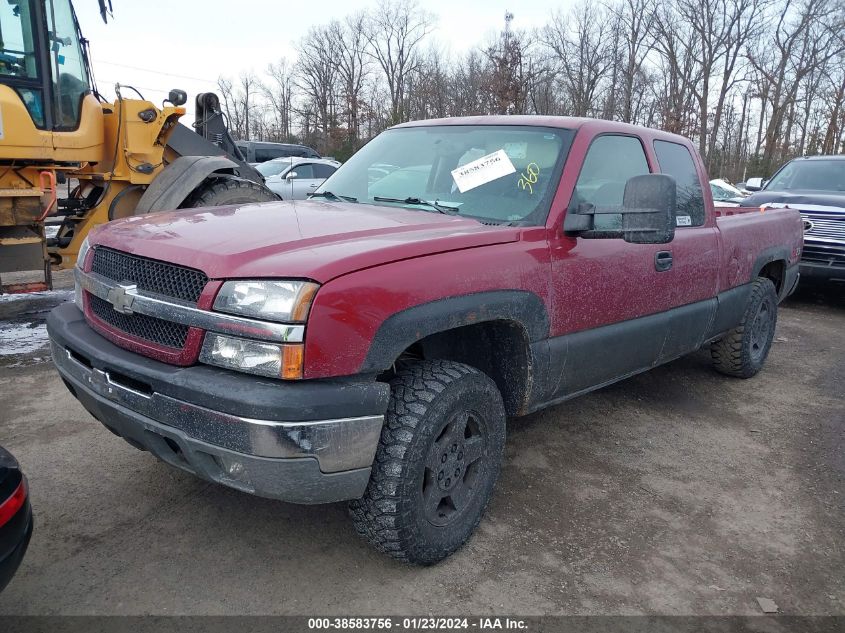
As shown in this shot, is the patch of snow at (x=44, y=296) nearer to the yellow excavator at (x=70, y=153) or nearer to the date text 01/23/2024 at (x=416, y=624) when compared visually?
the yellow excavator at (x=70, y=153)

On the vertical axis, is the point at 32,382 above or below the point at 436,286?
below

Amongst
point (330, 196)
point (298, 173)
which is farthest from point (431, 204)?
point (298, 173)

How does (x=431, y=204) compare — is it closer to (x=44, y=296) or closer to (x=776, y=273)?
(x=776, y=273)

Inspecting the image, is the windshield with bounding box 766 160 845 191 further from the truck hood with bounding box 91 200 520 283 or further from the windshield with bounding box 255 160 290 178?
the windshield with bounding box 255 160 290 178

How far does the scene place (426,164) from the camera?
11.8 feet

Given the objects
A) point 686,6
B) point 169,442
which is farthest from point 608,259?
point 686,6

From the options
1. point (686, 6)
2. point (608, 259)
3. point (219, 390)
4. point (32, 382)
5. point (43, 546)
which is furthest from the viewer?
point (686, 6)

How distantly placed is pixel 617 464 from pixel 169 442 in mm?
2503

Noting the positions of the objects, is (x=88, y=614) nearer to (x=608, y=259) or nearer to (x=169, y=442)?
(x=169, y=442)

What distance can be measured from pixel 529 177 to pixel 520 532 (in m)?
1.69

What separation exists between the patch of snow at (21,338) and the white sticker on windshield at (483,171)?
4049 millimetres

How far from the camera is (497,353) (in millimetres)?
3078

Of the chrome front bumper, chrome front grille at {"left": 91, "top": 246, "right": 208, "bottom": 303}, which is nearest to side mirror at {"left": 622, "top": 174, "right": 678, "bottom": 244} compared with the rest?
the chrome front bumper

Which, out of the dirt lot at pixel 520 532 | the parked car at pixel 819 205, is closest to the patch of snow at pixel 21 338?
the dirt lot at pixel 520 532
